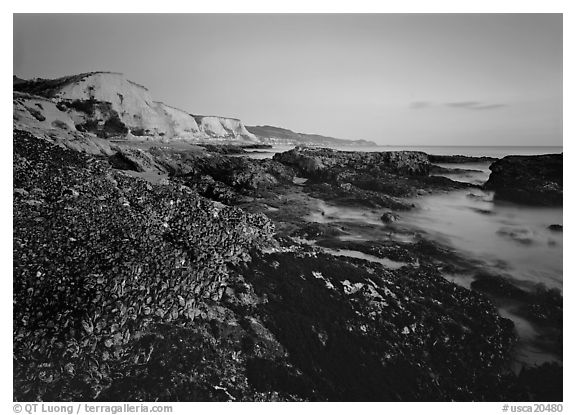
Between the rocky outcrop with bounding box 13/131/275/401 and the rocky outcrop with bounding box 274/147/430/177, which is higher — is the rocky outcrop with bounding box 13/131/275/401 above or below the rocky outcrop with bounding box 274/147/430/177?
below

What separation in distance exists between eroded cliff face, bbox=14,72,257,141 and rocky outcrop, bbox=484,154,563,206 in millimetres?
3090

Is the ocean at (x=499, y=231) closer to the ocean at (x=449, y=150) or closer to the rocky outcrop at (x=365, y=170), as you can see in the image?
the ocean at (x=449, y=150)

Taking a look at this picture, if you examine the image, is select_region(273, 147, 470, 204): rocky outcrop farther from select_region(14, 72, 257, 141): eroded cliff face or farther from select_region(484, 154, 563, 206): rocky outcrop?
select_region(14, 72, 257, 141): eroded cliff face

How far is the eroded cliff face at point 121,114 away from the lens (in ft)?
13.6

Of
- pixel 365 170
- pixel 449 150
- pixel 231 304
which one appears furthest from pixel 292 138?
pixel 231 304

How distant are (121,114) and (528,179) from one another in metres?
5.11

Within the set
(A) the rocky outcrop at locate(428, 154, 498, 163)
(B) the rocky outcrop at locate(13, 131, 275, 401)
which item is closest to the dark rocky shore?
(B) the rocky outcrop at locate(13, 131, 275, 401)

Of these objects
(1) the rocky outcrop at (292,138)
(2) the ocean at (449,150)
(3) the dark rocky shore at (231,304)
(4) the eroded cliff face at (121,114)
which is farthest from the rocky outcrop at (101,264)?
(1) the rocky outcrop at (292,138)

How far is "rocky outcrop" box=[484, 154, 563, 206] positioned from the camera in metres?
3.61

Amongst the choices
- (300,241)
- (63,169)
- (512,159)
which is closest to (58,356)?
(63,169)

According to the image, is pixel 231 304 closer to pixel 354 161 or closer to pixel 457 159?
pixel 354 161

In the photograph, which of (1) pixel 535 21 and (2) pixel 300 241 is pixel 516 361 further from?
(1) pixel 535 21

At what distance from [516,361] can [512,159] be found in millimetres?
2296

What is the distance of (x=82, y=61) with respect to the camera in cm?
405
